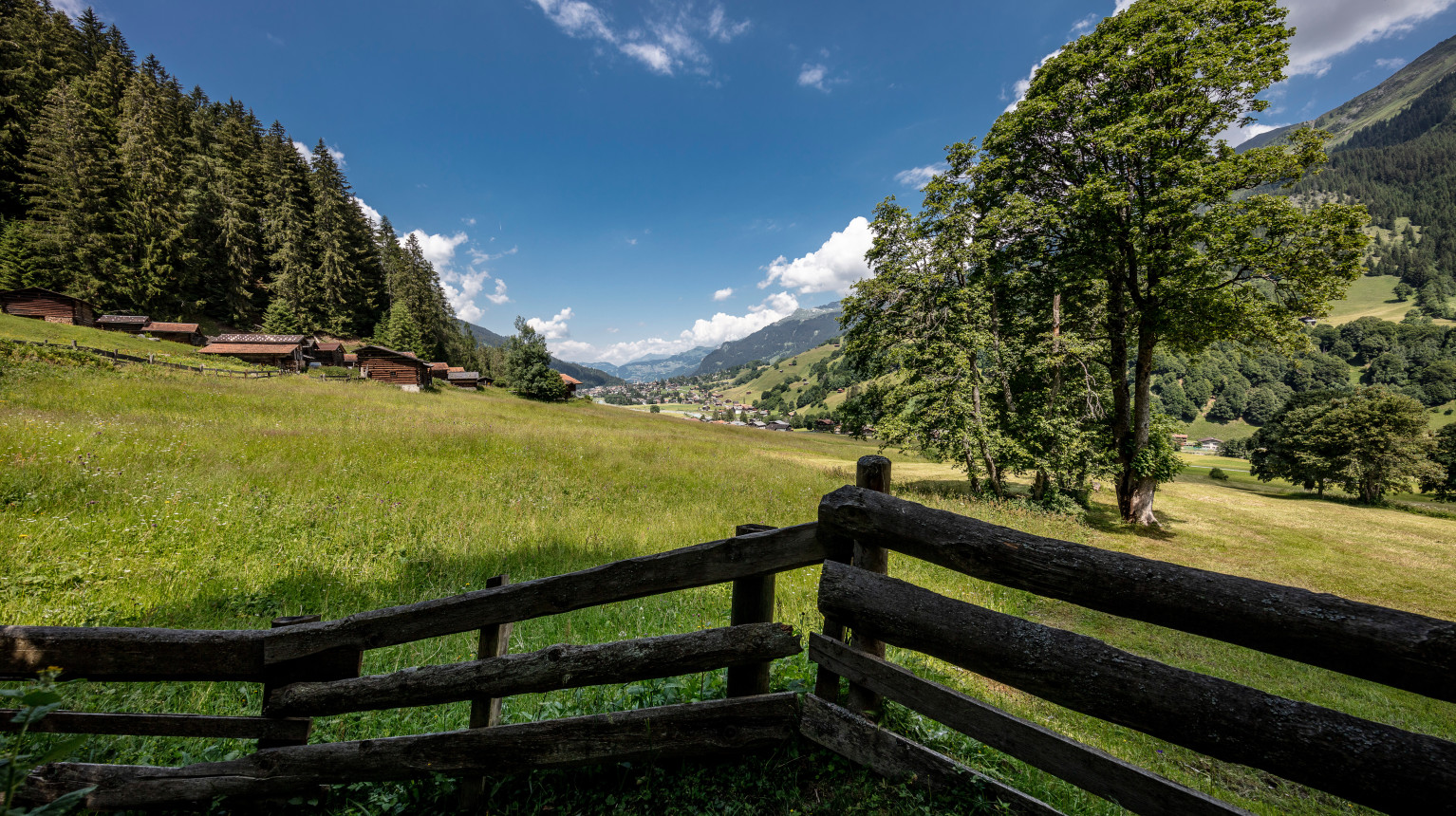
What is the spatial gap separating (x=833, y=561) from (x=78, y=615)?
7.14 metres

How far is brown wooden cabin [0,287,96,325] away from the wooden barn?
558 inches

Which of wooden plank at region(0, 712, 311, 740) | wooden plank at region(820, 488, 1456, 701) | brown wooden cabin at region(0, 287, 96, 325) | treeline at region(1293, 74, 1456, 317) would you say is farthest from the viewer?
treeline at region(1293, 74, 1456, 317)

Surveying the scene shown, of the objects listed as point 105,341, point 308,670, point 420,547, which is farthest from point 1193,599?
point 105,341

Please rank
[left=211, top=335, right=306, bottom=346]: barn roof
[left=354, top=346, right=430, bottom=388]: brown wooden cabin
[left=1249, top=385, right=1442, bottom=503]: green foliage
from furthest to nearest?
[left=354, top=346, right=430, bottom=388]: brown wooden cabin → [left=211, top=335, right=306, bottom=346]: barn roof → [left=1249, top=385, right=1442, bottom=503]: green foliage

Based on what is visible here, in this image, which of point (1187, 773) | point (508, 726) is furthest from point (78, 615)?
point (1187, 773)

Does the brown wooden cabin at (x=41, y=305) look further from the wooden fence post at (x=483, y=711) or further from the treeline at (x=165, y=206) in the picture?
the wooden fence post at (x=483, y=711)

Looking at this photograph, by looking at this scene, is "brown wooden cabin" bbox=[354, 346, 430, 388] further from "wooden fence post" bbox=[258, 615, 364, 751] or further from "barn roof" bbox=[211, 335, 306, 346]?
"wooden fence post" bbox=[258, 615, 364, 751]

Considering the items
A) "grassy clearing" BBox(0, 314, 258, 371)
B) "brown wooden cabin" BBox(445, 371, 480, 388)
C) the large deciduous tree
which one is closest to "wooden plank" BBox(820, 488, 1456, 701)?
the large deciduous tree

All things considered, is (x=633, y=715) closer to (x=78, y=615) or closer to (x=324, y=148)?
(x=78, y=615)

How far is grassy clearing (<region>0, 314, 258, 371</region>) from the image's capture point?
26750 millimetres

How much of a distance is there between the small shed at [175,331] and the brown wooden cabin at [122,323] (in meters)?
0.51

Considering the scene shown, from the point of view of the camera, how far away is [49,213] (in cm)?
3800

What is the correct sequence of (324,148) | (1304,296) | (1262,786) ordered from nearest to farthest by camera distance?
(1262,786) → (1304,296) → (324,148)

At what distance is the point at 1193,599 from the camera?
188cm
